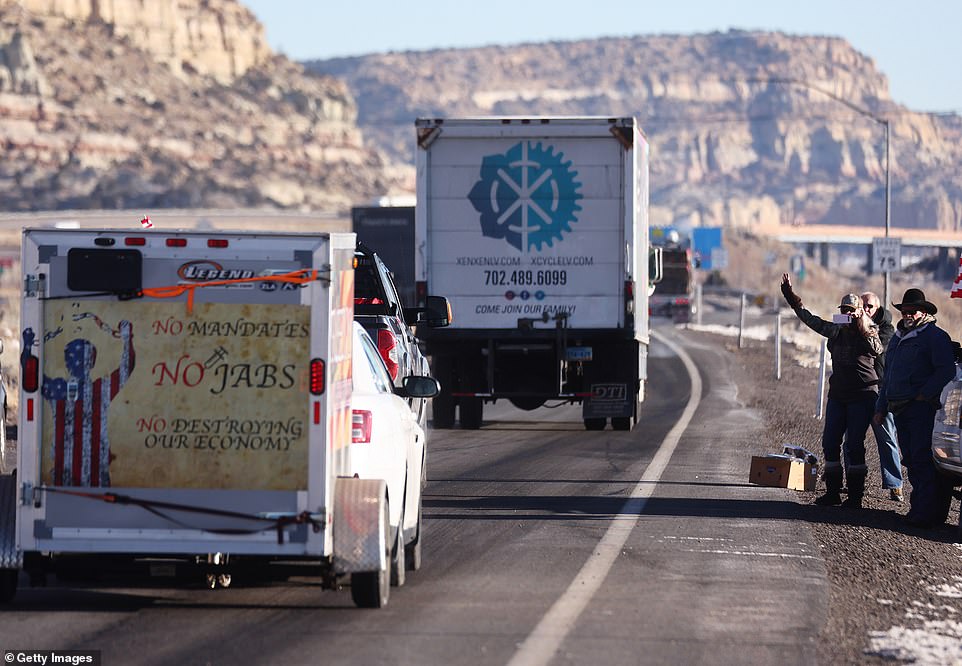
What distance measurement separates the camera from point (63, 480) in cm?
925

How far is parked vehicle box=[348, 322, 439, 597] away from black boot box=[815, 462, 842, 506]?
493 cm

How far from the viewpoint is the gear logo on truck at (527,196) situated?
71.1 feet

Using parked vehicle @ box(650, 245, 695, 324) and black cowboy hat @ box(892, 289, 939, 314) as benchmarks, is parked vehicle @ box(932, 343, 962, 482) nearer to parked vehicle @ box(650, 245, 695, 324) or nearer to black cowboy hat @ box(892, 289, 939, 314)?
black cowboy hat @ box(892, 289, 939, 314)

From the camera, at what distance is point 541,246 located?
21.9 m

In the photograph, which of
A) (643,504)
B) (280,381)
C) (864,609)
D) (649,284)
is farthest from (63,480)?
(649,284)

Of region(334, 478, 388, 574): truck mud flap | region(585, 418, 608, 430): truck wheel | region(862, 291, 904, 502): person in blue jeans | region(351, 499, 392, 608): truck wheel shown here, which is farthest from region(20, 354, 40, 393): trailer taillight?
region(585, 418, 608, 430): truck wheel

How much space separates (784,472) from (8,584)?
8.26 metres

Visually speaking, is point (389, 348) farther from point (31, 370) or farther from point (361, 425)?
point (31, 370)

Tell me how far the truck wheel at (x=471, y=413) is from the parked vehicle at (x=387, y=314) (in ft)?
17.2

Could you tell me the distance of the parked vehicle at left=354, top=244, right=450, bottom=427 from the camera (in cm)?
1667

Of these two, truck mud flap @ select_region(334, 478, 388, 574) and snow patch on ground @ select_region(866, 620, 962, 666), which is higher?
truck mud flap @ select_region(334, 478, 388, 574)

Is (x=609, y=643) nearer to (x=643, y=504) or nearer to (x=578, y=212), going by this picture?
(x=643, y=504)

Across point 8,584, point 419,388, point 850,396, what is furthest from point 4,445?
point 850,396

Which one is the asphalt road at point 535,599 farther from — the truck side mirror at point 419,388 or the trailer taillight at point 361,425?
the truck side mirror at point 419,388
